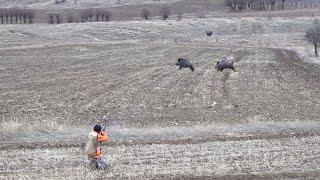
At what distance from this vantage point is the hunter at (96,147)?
19.0 m

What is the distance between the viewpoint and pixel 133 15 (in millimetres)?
117438

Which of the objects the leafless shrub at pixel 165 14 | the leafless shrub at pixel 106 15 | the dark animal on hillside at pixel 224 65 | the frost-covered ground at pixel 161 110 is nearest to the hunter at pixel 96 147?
the frost-covered ground at pixel 161 110

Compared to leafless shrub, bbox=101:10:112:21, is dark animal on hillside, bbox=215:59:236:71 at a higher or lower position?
lower

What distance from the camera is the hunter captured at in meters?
19.0

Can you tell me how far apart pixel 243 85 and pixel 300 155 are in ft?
55.5

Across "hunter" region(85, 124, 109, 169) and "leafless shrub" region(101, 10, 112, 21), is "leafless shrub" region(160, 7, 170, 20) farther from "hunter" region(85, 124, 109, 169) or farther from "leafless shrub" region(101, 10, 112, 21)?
"hunter" region(85, 124, 109, 169)

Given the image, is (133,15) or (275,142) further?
(133,15)

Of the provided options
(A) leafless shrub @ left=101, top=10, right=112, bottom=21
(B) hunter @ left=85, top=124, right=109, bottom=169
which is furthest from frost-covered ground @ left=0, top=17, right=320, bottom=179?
(A) leafless shrub @ left=101, top=10, right=112, bottom=21

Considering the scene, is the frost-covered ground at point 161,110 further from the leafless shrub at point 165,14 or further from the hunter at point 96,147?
the leafless shrub at point 165,14

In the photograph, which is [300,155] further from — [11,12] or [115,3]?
[115,3]

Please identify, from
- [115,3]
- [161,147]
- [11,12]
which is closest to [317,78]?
[161,147]

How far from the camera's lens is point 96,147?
63.3 feet

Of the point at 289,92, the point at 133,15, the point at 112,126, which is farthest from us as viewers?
the point at 133,15

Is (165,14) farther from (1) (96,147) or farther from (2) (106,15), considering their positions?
(1) (96,147)
